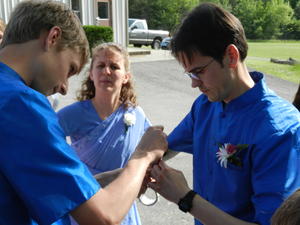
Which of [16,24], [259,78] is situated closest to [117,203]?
[16,24]

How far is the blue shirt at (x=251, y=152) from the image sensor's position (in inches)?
54.8

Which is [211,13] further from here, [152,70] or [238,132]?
[152,70]

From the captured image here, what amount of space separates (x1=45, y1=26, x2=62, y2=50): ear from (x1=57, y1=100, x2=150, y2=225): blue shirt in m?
1.27

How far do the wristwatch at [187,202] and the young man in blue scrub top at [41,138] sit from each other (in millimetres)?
261

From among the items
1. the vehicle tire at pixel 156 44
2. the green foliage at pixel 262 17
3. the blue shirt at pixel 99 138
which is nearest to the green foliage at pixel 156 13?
the green foliage at pixel 262 17

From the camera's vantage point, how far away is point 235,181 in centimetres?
156

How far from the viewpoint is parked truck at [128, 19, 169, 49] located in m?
25.1

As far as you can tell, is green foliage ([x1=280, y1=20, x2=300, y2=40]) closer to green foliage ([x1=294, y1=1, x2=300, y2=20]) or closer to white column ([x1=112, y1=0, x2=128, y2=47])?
green foliage ([x1=294, y1=1, x2=300, y2=20])

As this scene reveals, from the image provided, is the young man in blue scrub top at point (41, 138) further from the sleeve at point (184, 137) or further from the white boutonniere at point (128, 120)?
the white boutonniere at point (128, 120)

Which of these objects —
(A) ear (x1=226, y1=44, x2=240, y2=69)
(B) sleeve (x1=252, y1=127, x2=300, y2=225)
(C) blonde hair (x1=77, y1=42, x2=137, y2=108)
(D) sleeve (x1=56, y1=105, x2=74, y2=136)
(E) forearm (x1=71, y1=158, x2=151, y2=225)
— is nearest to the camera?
(E) forearm (x1=71, y1=158, x2=151, y2=225)

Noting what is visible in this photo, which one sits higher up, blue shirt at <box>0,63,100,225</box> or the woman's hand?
blue shirt at <box>0,63,100,225</box>

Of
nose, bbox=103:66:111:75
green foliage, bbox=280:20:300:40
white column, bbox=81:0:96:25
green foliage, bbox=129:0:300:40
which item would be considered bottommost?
green foliage, bbox=280:20:300:40

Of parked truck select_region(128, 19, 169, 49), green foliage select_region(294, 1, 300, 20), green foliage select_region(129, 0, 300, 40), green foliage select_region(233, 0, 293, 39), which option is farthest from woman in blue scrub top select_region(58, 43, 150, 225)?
green foliage select_region(294, 1, 300, 20)

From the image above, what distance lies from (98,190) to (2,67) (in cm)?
54
